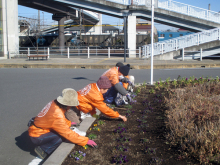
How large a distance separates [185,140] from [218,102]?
2.23 meters

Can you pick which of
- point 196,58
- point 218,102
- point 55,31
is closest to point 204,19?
point 196,58

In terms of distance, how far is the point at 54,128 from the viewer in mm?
3879

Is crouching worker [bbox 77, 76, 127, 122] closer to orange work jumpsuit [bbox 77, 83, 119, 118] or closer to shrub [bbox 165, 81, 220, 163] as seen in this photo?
orange work jumpsuit [bbox 77, 83, 119, 118]

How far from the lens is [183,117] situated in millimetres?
4414

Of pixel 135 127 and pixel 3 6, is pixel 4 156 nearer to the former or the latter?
pixel 135 127

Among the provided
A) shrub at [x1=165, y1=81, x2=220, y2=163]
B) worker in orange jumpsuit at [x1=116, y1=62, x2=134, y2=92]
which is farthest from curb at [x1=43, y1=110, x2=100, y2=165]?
worker in orange jumpsuit at [x1=116, y1=62, x2=134, y2=92]

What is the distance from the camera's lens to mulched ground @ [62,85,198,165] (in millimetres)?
3506

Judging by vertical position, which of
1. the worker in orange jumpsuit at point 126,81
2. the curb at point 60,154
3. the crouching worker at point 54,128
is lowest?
the curb at point 60,154

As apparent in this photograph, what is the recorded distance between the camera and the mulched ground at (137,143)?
351 centimetres

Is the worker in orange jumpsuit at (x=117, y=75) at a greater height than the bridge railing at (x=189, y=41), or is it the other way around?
the bridge railing at (x=189, y=41)

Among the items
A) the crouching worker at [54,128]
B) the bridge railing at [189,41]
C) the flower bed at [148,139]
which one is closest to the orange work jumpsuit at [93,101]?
the flower bed at [148,139]

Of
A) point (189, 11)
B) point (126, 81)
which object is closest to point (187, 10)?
point (189, 11)

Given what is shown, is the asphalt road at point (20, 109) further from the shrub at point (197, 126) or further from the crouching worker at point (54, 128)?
the shrub at point (197, 126)

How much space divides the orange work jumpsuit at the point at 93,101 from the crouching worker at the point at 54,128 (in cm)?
89
